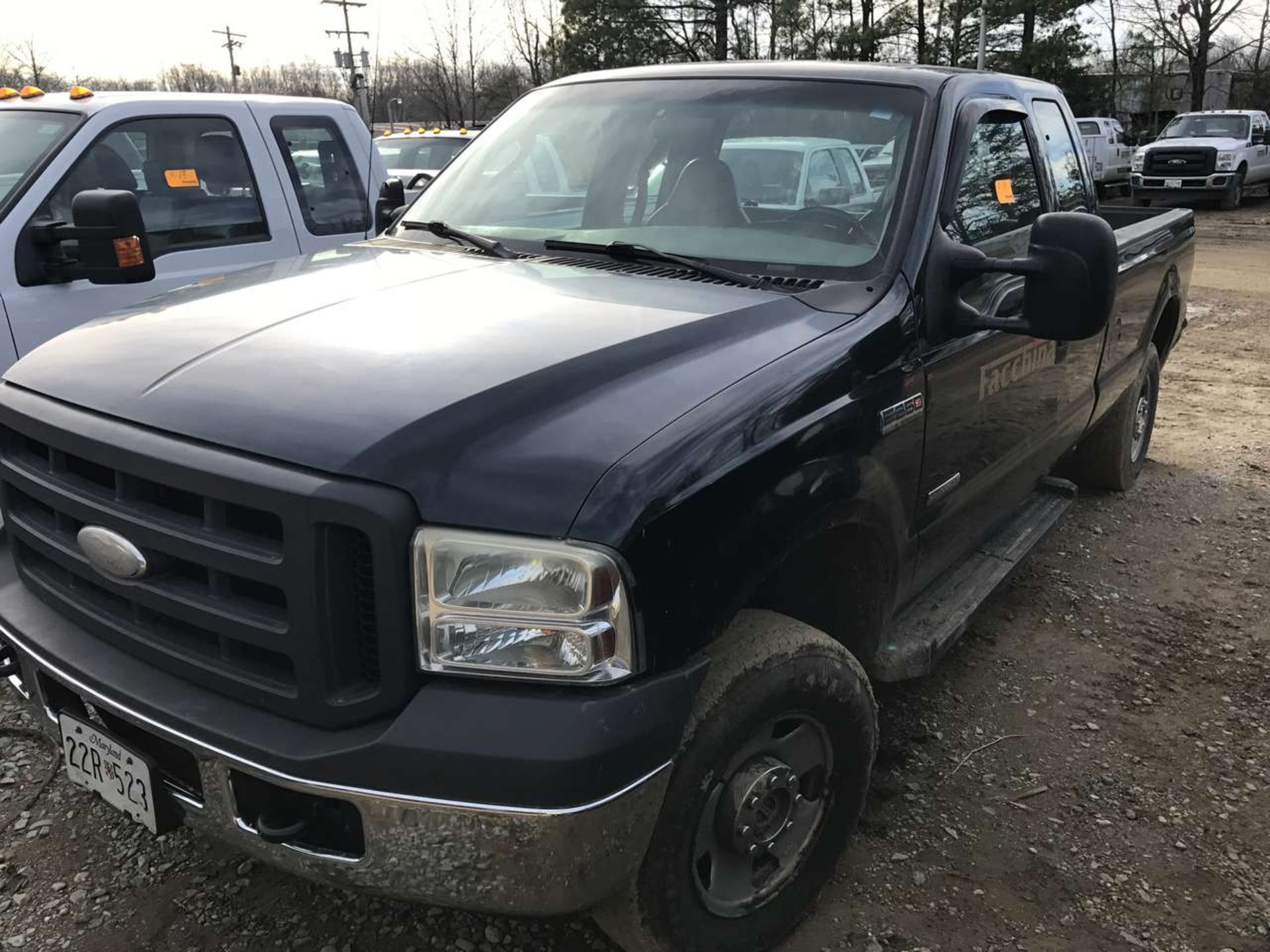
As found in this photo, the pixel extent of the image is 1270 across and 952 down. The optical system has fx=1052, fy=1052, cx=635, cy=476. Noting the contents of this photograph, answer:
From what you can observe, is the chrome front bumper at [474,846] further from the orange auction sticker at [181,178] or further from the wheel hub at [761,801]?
the orange auction sticker at [181,178]

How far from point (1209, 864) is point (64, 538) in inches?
116

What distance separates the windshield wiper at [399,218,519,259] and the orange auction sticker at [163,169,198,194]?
6.21 feet

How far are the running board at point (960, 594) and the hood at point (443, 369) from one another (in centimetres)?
98

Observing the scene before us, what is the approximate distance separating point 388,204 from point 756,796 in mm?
2935

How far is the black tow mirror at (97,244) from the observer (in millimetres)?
3742

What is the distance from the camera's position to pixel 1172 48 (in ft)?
128

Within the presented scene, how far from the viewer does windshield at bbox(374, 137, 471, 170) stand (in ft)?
41.8

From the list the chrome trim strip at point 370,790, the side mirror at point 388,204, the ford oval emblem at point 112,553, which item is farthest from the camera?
the side mirror at point 388,204

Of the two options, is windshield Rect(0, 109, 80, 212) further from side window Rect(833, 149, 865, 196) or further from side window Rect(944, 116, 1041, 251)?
side window Rect(944, 116, 1041, 251)

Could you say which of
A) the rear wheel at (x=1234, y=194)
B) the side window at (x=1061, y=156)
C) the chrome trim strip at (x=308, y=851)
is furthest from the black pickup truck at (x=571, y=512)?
the rear wheel at (x=1234, y=194)

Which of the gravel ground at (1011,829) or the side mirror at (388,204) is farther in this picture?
the side mirror at (388,204)

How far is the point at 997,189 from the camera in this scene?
11.0 ft

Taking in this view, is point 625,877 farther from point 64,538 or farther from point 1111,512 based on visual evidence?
point 1111,512

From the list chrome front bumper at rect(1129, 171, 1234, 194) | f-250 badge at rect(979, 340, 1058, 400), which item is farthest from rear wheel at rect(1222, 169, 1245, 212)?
f-250 badge at rect(979, 340, 1058, 400)
